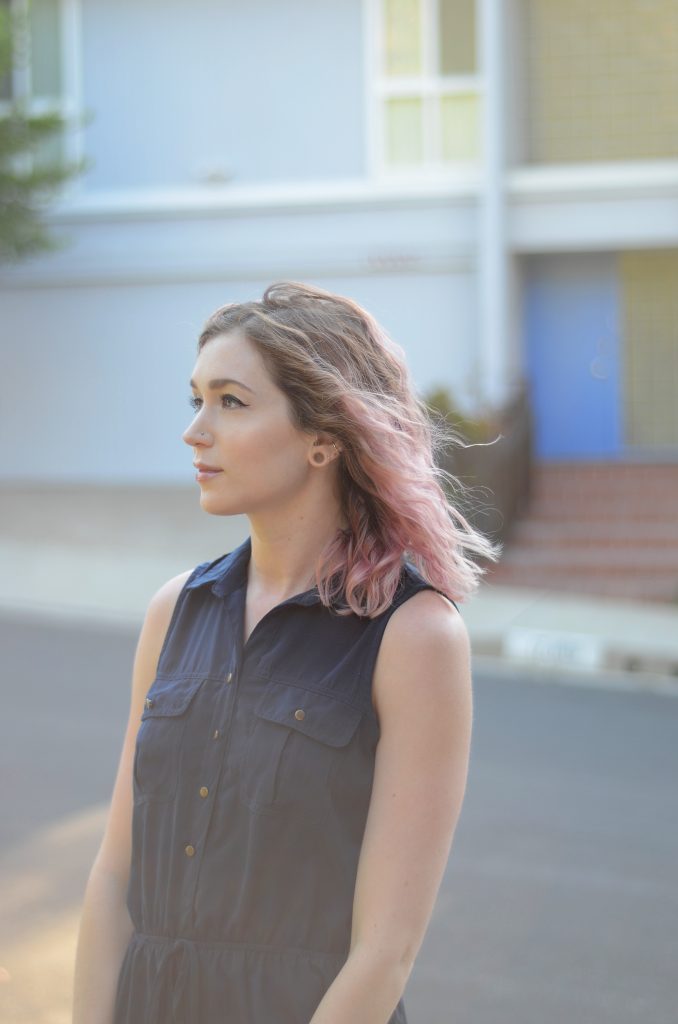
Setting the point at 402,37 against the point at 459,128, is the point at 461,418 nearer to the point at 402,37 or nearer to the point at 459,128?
the point at 459,128

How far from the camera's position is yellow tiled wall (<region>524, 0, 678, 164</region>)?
18469mm

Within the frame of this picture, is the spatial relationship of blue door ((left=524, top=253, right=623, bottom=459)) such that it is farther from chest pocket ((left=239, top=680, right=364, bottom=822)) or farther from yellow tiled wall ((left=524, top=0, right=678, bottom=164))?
chest pocket ((left=239, top=680, right=364, bottom=822))

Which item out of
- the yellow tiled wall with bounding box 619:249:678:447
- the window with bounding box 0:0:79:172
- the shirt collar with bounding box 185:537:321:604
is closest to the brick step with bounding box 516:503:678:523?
the yellow tiled wall with bounding box 619:249:678:447

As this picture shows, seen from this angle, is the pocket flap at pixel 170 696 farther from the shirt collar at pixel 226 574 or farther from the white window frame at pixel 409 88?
the white window frame at pixel 409 88

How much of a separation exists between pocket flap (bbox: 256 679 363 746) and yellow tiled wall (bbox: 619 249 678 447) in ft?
58.3

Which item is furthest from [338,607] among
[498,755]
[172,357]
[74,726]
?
[172,357]

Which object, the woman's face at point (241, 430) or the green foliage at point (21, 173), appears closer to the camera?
the woman's face at point (241, 430)

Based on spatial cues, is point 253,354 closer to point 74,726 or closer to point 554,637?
point 74,726

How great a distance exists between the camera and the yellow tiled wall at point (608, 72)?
60.6ft

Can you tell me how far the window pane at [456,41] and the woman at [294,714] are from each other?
1799cm

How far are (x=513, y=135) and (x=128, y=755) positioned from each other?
57.1 feet

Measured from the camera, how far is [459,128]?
19.2m

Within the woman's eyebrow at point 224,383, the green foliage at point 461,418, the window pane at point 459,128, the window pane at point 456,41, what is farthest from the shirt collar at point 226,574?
the window pane at point 456,41

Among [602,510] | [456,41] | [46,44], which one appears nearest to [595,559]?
[602,510]
